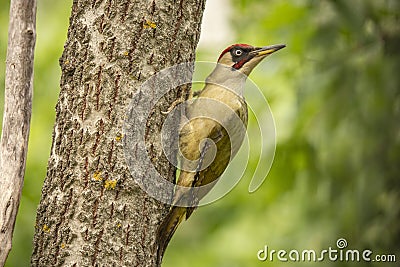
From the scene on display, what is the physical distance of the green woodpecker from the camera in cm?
373

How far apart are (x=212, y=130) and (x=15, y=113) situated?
43.0 inches

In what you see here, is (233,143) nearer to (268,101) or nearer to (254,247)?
(268,101)

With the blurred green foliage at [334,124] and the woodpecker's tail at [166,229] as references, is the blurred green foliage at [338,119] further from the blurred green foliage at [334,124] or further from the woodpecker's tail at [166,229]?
the woodpecker's tail at [166,229]

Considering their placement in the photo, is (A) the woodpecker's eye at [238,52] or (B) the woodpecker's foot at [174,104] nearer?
(B) the woodpecker's foot at [174,104]

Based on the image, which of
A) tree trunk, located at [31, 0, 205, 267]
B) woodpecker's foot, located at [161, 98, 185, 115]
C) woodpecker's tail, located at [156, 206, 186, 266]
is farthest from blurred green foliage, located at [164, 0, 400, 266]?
tree trunk, located at [31, 0, 205, 267]

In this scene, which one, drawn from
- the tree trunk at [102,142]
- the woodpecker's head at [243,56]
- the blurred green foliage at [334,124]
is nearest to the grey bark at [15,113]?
the tree trunk at [102,142]

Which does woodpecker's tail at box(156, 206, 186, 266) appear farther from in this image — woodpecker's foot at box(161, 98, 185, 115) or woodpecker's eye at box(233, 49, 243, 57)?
woodpecker's eye at box(233, 49, 243, 57)

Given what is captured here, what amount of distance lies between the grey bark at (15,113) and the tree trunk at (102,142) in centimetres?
14

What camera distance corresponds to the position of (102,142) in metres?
3.33

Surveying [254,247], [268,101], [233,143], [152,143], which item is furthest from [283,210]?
[152,143]

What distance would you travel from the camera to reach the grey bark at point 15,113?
3.27 metres

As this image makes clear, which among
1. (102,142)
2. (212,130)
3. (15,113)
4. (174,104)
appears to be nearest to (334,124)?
(212,130)

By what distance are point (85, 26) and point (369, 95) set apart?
2634 millimetres

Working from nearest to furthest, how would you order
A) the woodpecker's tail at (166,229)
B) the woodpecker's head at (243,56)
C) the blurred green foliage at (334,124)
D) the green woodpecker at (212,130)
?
the woodpecker's tail at (166,229) → the green woodpecker at (212,130) → the woodpecker's head at (243,56) → the blurred green foliage at (334,124)
